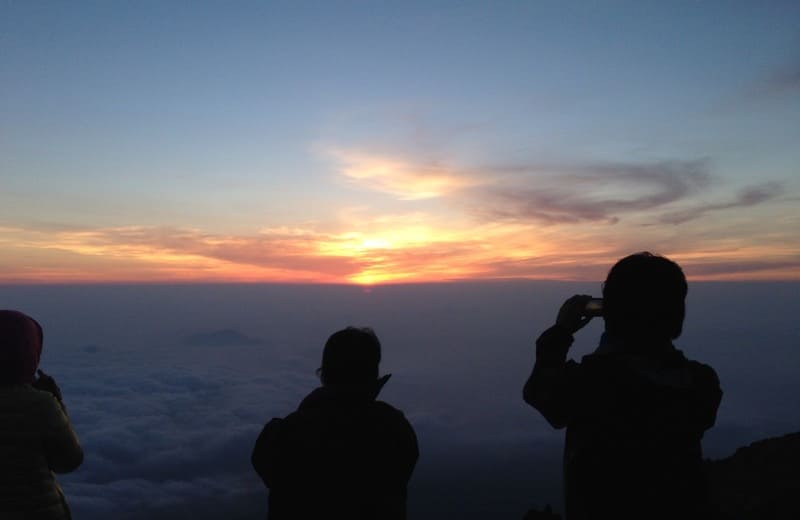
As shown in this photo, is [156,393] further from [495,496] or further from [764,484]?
[764,484]

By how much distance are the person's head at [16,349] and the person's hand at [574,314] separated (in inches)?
119

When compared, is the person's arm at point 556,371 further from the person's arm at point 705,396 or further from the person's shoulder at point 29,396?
the person's shoulder at point 29,396

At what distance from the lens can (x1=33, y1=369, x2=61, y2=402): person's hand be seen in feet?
11.0

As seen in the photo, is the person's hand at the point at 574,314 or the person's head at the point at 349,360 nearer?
the person's hand at the point at 574,314

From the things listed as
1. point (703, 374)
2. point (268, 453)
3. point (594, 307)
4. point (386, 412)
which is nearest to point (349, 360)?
point (386, 412)

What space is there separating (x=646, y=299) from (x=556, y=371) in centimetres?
49

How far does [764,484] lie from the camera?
1938 centimetres

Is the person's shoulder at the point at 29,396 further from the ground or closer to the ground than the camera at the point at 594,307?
closer to the ground

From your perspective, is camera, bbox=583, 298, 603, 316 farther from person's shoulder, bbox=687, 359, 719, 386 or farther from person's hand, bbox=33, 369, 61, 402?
person's hand, bbox=33, 369, 61, 402

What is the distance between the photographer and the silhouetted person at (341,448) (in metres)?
2.89

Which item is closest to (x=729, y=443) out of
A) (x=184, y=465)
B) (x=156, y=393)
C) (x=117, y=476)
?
(x=184, y=465)

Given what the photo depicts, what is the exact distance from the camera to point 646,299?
232cm

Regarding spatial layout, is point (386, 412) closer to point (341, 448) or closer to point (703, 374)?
point (341, 448)

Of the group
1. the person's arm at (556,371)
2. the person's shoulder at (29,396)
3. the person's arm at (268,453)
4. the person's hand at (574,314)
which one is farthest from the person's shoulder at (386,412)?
the person's shoulder at (29,396)
